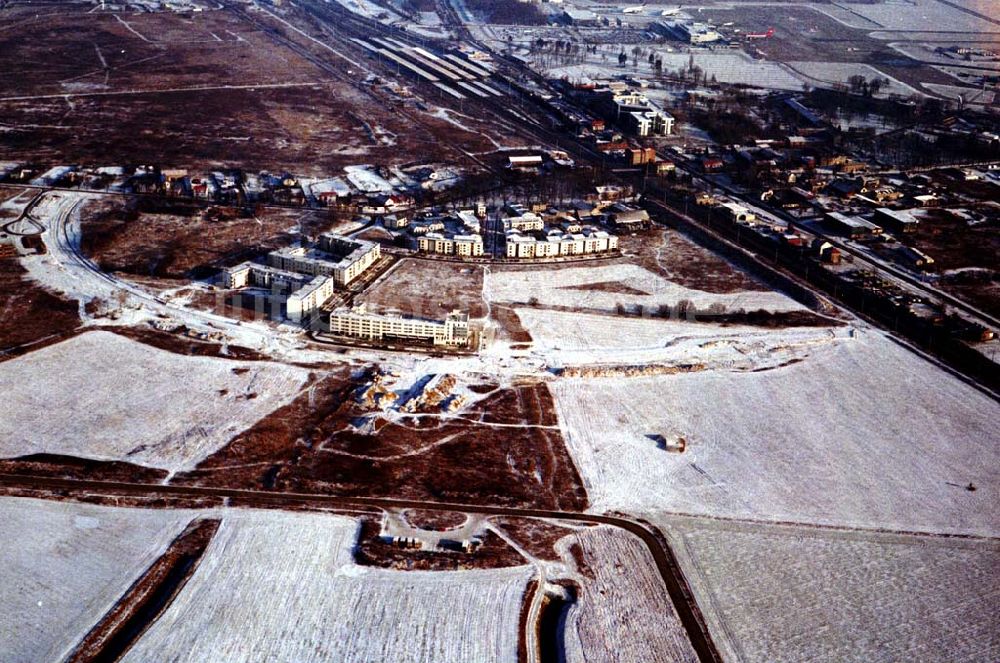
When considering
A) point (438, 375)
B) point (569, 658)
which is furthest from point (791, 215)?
point (569, 658)

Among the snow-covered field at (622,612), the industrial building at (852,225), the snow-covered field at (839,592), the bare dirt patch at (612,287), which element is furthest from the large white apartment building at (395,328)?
the industrial building at (852,225)

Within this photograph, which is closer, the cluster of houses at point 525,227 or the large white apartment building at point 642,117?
the cluster of houses at point 525,227

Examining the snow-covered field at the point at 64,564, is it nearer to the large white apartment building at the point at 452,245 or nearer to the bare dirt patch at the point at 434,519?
the bare dirt patch at the point at 434,519

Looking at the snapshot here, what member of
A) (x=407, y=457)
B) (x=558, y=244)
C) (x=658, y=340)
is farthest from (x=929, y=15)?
(x=407, y=457)

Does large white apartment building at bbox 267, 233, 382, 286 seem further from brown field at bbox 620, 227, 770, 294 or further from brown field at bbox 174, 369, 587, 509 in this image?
brown field at bbox 620, 227, 770, 294

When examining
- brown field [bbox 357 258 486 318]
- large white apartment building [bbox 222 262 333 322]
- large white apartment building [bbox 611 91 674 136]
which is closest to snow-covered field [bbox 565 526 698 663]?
brown field [bbox 357 258 486 318]

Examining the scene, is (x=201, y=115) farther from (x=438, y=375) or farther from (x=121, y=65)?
(x=438, y=375)

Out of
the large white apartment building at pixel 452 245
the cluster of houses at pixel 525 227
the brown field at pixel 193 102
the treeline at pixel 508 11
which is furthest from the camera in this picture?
the treeline at pixel 508 11
